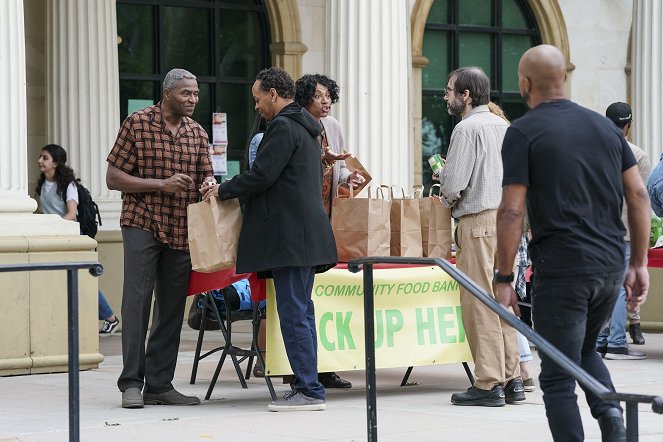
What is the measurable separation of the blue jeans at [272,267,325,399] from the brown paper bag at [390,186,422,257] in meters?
0.92

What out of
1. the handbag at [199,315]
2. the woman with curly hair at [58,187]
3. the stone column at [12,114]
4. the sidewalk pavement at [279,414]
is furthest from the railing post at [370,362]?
the woman with curly hair at [58,187]

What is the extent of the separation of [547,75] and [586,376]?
137cm

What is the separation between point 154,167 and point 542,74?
3365 millimetres

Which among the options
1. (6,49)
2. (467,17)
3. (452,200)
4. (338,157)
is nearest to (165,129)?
(338,157)

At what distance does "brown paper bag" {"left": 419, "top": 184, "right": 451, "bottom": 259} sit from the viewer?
345 inches

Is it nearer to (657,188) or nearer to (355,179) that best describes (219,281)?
(355,179)

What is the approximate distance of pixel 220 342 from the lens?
12.9 meters

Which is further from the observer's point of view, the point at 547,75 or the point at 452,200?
the point at 452,200

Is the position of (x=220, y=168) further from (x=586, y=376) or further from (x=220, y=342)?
(x=586, y=376)

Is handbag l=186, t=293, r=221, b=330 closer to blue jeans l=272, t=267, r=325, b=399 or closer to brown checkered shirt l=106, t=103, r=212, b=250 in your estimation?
brown checkered shirt l=106, t=103, r=212, b=250

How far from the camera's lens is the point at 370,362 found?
6.50m

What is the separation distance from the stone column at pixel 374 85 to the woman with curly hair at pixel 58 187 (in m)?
2.55

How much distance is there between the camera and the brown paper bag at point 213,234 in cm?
799

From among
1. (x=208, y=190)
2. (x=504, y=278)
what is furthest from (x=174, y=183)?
(x=504, y=278)
